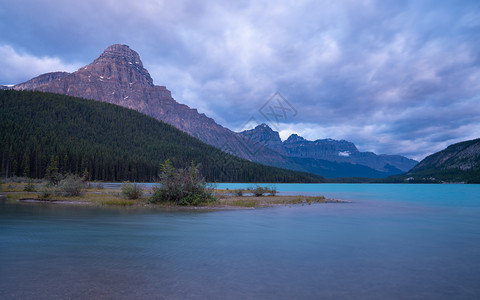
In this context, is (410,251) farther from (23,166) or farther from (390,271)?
(23,166)

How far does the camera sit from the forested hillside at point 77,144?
346 ft

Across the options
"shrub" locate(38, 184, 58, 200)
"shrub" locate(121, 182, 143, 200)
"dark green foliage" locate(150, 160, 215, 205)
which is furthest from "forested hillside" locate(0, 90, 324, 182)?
"dark green foliage" locate(150, 160, 215, 205)

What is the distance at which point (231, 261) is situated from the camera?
44.6 ft

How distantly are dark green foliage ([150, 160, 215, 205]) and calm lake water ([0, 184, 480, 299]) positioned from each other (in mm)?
13372

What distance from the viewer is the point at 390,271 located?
12273 millimetres

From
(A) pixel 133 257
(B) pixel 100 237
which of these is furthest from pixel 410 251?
(B) pixel 100 237

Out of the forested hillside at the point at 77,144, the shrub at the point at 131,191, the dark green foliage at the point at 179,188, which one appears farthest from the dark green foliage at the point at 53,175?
the forested hillside at the point at 77,144

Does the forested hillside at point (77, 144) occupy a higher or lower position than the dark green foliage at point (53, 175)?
higher

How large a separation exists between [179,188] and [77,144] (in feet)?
377

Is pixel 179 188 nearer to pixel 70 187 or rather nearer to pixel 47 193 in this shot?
pixel 70 187

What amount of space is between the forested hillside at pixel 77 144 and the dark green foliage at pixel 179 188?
45928 mm

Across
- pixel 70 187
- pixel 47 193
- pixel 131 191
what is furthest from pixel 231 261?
pixel 70 187

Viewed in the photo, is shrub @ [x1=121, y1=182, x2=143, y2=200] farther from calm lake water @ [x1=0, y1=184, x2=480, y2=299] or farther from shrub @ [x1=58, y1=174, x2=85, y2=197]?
calm lake water @ [x1=0, y1=184, x2=480, y2=299]

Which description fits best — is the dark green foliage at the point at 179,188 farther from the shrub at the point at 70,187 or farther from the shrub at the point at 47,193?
the shrub at the point at 47,193
